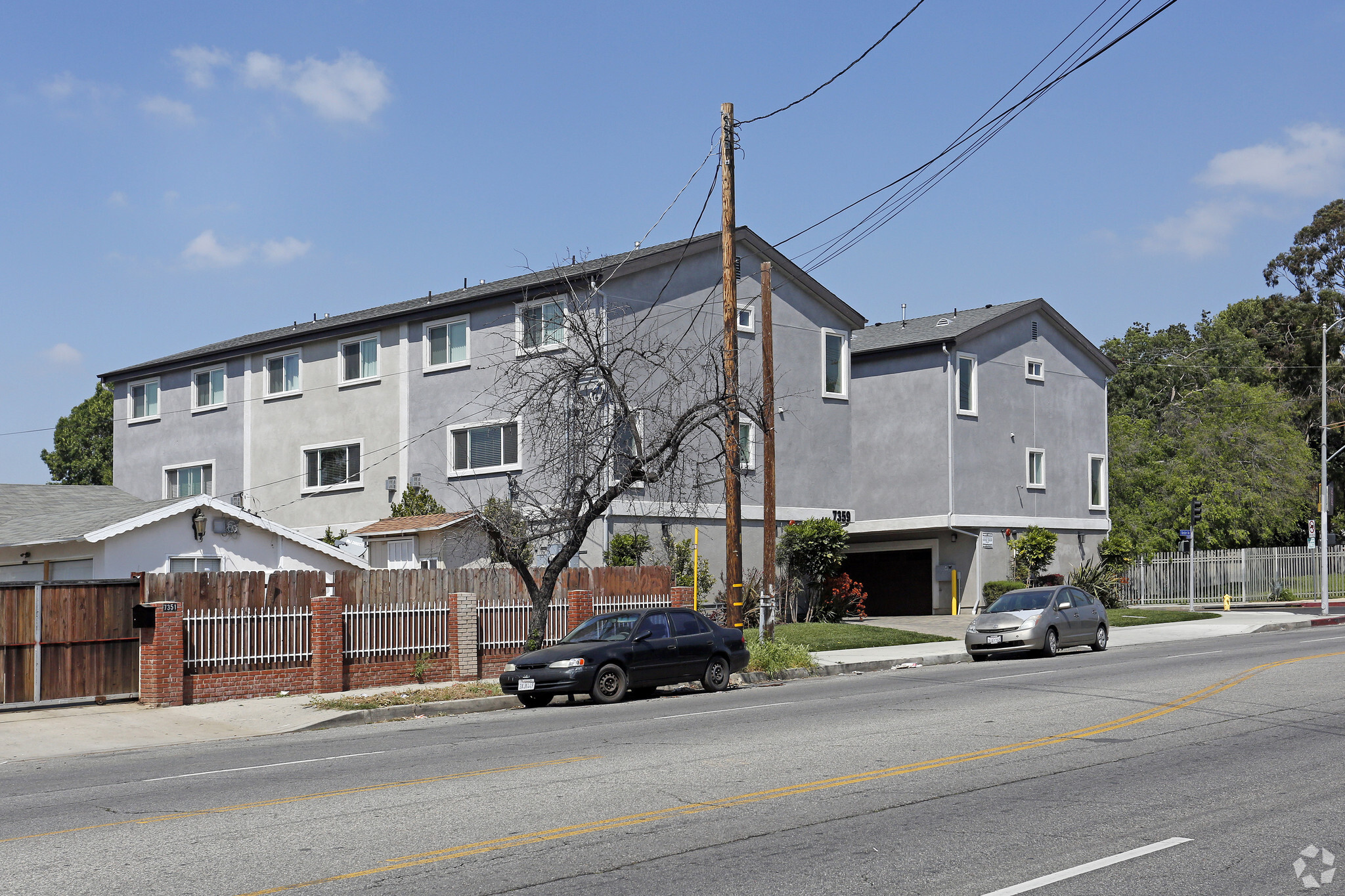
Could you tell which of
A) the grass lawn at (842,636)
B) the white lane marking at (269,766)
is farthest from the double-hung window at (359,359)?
the white lane marking at (269,766)

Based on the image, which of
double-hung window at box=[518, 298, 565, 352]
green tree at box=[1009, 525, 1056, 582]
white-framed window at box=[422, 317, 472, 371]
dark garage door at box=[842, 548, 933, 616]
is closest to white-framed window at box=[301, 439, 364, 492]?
white-framed window at box=[422, 317, 472, 371]

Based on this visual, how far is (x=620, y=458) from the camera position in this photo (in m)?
31.3

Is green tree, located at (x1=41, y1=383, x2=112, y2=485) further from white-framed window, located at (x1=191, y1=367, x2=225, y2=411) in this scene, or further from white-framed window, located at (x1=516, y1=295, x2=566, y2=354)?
white-framed window, located at (x1=516, y1=295, x2=566, y2=354)

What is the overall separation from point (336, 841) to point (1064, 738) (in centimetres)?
731

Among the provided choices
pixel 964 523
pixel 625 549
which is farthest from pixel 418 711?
pixel 964 523

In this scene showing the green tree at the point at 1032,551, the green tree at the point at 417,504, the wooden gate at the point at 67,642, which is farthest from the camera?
the green tree at the point at 1032,551

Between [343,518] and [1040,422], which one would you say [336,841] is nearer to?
[343,518]

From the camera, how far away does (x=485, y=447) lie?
34.1m

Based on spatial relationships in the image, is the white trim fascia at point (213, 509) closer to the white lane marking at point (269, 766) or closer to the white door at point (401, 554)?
the white door at point (401, 554)

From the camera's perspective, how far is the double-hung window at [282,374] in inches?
1540

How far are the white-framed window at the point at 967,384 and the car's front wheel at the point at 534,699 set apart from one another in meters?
23.7

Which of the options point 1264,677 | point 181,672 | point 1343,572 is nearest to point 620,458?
point 181,672

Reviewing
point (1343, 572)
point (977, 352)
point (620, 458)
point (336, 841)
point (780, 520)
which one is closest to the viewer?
point (336, 841)

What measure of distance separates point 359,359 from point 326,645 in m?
18.4
